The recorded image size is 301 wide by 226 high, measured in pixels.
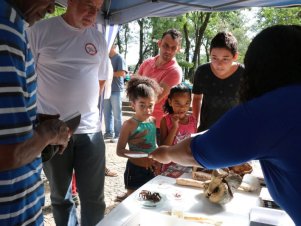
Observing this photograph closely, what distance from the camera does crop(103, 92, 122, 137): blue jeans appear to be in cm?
645

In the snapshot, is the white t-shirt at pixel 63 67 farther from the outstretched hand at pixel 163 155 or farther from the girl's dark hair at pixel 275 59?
the girl's dark hair at pixel 275 59

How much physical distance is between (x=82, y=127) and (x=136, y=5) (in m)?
1.86

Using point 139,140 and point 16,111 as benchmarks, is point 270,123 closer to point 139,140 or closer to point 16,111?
point 16,111

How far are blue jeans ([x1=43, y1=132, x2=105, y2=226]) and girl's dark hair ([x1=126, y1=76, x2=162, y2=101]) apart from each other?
39 cm

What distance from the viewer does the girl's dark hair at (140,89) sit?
2285 mm

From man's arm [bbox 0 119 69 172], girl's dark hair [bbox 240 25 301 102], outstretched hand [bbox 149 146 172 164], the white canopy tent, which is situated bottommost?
outstretched hand [bbox 149 146 172 164]

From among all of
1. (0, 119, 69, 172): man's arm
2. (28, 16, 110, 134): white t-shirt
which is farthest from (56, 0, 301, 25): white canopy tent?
(0, 119, 69, 172): man's arm

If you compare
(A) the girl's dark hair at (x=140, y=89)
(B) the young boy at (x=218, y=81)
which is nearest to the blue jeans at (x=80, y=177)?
(A) the girl's dark hair at (x=140, y=89)

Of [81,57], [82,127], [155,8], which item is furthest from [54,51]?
[155,8]

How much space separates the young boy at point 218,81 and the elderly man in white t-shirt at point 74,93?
3.25 feet

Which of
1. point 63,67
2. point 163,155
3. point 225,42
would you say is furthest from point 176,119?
point 163,155

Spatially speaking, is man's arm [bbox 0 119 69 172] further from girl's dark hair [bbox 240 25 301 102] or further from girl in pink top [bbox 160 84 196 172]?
girl in pink top [bbox 160 84 196 172]

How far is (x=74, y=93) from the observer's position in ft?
6.78

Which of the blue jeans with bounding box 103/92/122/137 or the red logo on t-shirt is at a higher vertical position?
the red logo on t-shirt
